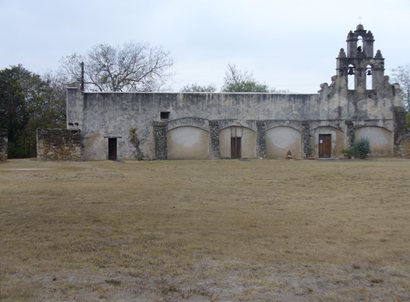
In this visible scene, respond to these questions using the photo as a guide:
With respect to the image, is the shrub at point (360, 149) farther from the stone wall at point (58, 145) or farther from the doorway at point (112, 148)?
the stone wall at point (58, 145)

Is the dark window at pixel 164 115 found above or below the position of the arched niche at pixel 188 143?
above

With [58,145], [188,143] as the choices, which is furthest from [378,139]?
[58,145]

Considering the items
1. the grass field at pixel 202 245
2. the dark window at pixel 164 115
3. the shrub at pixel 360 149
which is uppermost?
the dark window at pixel 164 115

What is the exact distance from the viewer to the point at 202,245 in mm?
6496

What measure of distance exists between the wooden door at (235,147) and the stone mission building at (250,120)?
0.05m

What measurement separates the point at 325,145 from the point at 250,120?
427cm

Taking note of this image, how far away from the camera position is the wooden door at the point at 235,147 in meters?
29.0

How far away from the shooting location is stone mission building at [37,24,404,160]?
2822 centimetres

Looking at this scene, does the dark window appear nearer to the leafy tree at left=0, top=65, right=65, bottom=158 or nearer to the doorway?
the doorway

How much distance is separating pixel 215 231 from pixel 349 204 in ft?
12.6

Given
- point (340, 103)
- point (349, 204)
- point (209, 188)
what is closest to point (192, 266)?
point (349, 204)

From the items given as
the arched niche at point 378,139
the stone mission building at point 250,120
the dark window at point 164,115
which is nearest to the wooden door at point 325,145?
the stone mission building at point 250,120

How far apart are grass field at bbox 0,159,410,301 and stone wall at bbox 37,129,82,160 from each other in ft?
48.4

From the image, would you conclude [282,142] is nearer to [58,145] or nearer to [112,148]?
[112,148]
